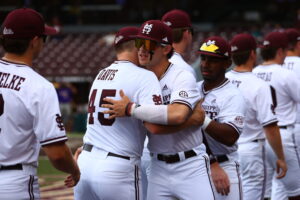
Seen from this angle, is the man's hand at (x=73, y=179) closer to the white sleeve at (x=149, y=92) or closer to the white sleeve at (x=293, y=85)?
the white sleeve at (x=149, y=92)

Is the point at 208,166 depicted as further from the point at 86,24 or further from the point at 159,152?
the point at 86,24

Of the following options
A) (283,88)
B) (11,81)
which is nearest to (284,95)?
(283,88)

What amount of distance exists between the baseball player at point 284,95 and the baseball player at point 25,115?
3.63m

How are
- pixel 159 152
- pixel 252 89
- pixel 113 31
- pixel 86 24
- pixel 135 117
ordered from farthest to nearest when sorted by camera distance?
pixel 86 24, pixel 113 31, pixel 252 89, pixel 159 152, pixel 135 117

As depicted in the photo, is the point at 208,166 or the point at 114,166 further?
the point at 208,166

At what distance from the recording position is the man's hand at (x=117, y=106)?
4578 mm

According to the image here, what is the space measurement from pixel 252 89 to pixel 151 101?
1.99m

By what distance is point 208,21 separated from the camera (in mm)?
29016

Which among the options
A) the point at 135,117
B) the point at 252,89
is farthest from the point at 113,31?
the point at 135,117

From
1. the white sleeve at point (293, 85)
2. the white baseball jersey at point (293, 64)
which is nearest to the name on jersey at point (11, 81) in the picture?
the white sleeve at point (293, 85)

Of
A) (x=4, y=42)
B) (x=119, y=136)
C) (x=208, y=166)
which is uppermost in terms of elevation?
(x=4, y=42)

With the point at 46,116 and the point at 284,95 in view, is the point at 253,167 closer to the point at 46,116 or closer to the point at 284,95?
the point at 284,95

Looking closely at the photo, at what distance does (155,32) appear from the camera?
4.90 meters

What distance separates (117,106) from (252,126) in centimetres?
237
